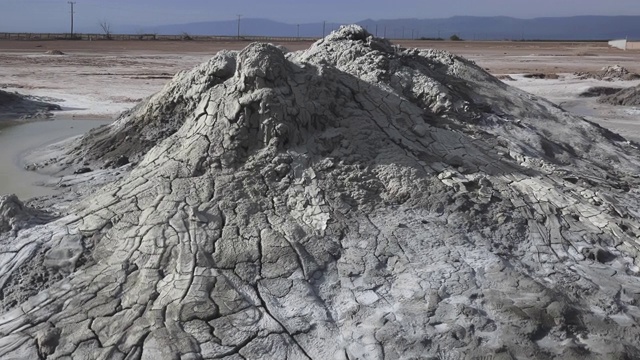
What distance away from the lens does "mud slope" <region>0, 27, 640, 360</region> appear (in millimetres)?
2998

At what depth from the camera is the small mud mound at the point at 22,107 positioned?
10.4 meters

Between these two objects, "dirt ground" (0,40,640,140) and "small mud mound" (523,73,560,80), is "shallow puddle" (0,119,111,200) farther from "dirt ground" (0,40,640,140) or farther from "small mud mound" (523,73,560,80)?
"small mud mound" (523,73,560,80)

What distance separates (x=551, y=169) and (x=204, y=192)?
2.59 meters

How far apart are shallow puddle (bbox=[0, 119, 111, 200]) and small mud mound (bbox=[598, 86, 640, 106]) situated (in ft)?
31.6

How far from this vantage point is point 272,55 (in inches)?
174

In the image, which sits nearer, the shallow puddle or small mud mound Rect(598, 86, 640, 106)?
the shallow puddle

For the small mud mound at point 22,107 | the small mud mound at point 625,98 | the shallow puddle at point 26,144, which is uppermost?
the small mud mound at point 625,98


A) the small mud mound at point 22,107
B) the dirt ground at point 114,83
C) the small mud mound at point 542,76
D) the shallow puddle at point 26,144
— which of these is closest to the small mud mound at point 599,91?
the dirt ground at point 114,83

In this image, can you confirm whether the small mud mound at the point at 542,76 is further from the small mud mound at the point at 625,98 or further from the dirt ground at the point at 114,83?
the small mud mound at the point at 625,98

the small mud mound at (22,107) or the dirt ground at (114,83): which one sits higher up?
the dirt ground at (114,83)

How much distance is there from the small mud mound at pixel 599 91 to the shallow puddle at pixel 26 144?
1002cm

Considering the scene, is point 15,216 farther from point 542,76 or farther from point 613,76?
point 613,76

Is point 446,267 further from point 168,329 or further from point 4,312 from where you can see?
point 4,312

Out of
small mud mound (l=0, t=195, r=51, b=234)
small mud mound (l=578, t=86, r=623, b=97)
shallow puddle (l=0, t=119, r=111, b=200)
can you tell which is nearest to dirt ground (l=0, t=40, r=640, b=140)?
small mud mound (l=578, t=86, r=623, b=97)
